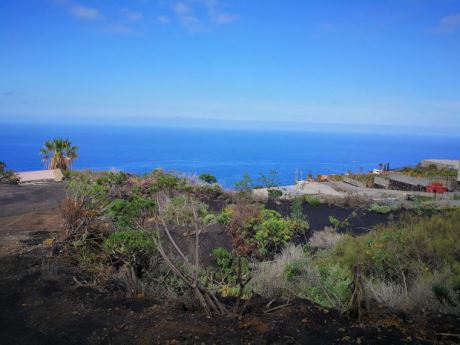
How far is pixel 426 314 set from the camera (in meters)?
3.84

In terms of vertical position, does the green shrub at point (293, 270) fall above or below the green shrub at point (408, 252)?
below

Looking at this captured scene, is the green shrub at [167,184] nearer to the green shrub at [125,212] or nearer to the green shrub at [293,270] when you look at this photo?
the green shrub at [125,212]

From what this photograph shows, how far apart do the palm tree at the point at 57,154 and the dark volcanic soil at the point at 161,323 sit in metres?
18.2

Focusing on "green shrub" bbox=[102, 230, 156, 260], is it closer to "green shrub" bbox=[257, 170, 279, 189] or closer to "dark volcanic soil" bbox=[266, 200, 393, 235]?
"dark volcanic soil" bbox=[266, 200, 393, 235]

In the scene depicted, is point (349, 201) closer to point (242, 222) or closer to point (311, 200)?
point (311, 200)

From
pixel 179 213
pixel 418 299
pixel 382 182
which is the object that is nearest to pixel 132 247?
pixel 418 299

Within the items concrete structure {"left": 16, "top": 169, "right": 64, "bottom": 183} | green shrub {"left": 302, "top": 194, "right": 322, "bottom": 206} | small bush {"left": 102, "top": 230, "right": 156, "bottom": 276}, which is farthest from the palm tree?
small bush {"left": 102, "top": 230, "right": 156, "bottom": 276}

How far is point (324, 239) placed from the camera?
979cm

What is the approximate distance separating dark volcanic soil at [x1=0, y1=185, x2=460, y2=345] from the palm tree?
18.2m

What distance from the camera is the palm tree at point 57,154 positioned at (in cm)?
2209

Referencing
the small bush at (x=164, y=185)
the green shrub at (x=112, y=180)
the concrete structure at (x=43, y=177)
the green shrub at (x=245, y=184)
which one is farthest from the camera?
the concrete structure at (x=43, y=177)

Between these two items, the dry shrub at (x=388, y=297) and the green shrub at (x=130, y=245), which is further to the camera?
the green shrub at (x=130, y=245)

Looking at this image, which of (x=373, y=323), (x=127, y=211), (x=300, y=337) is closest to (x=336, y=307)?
(x=373, y=323)

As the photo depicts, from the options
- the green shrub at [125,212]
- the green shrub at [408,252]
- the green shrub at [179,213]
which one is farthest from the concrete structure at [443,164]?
the green shrub at [125,212]
